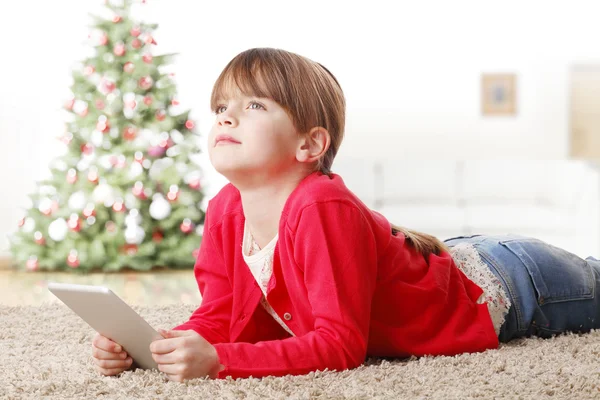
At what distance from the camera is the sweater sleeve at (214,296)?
165 centimetres

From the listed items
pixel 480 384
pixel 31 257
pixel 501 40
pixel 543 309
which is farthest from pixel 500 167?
pixel 480 384

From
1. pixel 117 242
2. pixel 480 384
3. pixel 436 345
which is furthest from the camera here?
pixel 117 242

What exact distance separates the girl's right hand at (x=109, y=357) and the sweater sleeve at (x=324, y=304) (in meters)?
0.18

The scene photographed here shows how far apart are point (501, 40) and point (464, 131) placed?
0.80m

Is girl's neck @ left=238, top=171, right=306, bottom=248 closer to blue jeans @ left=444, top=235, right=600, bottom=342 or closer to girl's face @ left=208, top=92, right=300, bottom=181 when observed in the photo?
girl's face @ left=208, top=92, right=300, bottom=181

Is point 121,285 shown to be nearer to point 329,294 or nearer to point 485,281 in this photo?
point 485,281

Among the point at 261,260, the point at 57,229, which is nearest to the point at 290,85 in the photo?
the point at 261,260

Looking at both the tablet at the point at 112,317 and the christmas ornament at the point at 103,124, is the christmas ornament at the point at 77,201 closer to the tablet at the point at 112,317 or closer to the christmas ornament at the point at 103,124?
the christmas ornament at the point at 103,124

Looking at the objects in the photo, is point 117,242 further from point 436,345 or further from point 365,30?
point 365,30

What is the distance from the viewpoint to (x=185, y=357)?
1.31 m

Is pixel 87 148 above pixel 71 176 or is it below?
above

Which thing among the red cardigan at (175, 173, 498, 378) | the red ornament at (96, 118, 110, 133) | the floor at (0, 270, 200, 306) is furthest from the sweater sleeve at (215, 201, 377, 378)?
the red ornament at (96, 118, 110, 133)

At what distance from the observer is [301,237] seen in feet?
4.59

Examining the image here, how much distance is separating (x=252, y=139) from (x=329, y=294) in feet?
0.98
